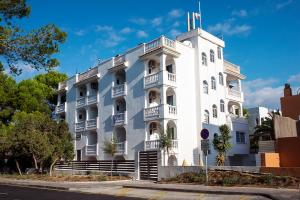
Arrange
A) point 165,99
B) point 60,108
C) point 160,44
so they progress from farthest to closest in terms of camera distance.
Answer: point 60,108 < point 160,44 < point 165,99

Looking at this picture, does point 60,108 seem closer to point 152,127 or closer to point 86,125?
point 86,125

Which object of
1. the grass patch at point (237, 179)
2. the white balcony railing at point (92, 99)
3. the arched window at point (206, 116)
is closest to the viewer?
the grass patch at point (237, 179)

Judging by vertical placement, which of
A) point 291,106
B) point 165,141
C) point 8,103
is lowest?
point 165,141

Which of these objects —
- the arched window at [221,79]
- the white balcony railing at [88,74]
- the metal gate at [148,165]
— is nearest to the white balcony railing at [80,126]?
the white balcony railing at [88,74]

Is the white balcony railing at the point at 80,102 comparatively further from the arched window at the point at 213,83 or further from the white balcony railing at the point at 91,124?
Answer: the arched window at the point at 213,83

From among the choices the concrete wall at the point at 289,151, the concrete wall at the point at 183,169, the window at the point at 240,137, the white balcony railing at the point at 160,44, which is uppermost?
the white balcony railing at the point at 160,44

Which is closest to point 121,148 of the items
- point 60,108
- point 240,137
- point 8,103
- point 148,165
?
point 148,165

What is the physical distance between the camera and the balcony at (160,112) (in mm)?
32219

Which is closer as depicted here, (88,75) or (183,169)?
(183,169)

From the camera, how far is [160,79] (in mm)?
33000

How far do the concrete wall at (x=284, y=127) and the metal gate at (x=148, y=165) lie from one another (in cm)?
915

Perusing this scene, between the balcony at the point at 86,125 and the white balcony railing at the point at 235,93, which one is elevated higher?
the white balcony railing at the point at 235,93

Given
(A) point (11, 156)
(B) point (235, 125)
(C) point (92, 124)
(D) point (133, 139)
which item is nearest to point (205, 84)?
(B) point (235, 125)

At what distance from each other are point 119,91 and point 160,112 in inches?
268
